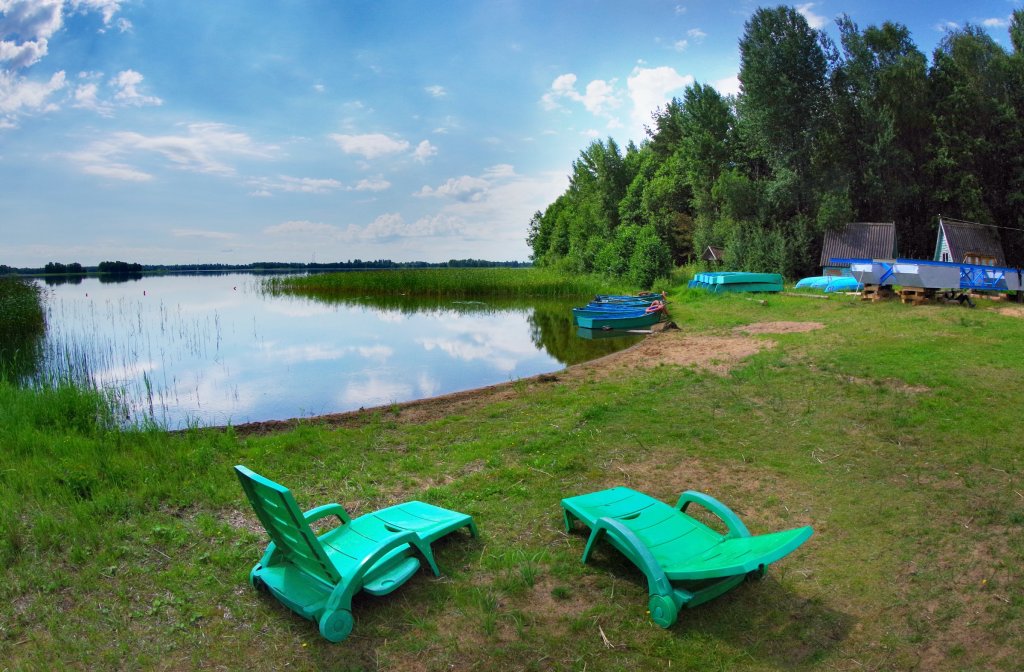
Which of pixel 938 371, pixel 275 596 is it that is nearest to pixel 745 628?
pixel 275 596

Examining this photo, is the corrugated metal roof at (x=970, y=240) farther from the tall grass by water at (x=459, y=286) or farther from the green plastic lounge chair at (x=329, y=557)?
the green plastic lounge chair at (x=329, y=557)

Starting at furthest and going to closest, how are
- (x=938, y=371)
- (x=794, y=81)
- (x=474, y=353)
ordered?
(x=794, y=81)
(x=474, y=353)
(x=938, y=371)

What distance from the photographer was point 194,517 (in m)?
4.98

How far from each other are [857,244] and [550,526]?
32517 millimetres

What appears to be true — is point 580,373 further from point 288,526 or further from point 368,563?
point 288,526

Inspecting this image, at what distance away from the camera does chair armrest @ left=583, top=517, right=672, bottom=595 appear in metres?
3.47

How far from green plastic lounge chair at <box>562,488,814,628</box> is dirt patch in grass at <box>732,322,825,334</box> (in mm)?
11459

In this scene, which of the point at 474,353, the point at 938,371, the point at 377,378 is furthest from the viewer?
the point at 474,353

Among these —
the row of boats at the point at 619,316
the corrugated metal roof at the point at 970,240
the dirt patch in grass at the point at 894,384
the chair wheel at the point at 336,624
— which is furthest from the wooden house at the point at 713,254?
the chair wheel at the point at 336,624

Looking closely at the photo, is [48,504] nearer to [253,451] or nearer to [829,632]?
[253,451]

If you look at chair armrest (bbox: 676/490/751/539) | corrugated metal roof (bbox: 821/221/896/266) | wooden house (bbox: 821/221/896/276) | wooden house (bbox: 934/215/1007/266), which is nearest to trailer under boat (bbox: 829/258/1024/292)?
wooden house (bbox: 821/221/896/276)

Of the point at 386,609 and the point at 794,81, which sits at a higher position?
the point at 794,81

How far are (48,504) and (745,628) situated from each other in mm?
5482

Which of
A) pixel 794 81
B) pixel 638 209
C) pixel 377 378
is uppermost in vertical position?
pixel 794 81
